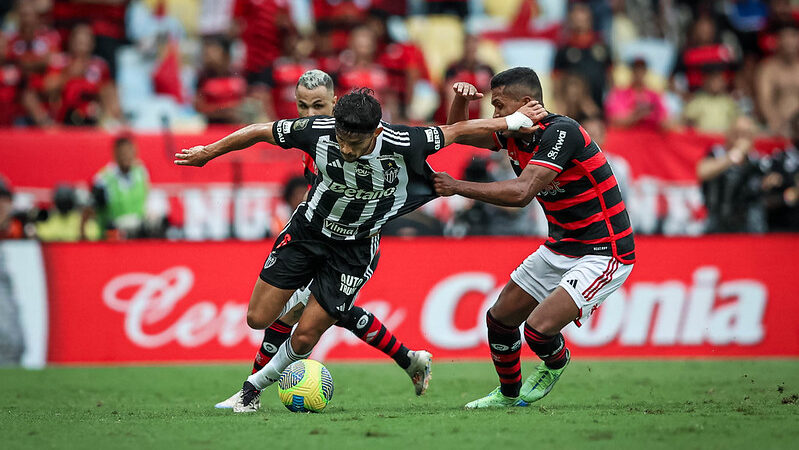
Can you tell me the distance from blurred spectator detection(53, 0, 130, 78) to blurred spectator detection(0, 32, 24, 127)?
50.8 inches

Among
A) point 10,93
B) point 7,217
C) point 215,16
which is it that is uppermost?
point 215,16

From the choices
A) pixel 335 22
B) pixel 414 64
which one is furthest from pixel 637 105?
pixel 335 22

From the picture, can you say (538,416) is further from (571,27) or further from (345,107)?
(571,27)

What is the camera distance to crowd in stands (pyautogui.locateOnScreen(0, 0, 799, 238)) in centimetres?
1506

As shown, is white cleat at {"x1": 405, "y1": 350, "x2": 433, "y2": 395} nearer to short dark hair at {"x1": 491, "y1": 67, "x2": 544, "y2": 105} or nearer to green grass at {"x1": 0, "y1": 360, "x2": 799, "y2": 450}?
green grass at {"x1": 0, "y1": 360, "x2": 799, "y2": 450}

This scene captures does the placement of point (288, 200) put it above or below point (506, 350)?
above

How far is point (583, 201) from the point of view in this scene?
26.7 ft

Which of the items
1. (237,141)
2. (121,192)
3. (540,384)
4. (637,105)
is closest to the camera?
(237,141)

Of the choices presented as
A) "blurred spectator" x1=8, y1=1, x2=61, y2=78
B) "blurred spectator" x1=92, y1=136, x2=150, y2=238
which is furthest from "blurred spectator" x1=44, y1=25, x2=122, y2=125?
"blurred spectator" x1=92, y1=136, x2=150, y2=238

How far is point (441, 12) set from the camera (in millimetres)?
18156

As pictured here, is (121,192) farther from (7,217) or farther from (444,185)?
(444,185)

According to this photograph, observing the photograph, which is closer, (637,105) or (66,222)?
(66,222)

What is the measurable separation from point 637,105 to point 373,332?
27.9ft

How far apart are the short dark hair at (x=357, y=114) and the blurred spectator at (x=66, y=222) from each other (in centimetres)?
740
